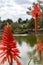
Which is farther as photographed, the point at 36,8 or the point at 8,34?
the point at 36,8

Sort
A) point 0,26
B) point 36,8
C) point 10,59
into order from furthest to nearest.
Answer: point 0,26 < point 36,8 < point 10,59

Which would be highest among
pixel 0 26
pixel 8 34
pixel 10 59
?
pixel 8 34

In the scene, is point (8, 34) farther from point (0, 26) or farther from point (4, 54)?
point (0, 26)

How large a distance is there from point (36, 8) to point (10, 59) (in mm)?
2036

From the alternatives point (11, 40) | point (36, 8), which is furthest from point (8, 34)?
point (36, 8)

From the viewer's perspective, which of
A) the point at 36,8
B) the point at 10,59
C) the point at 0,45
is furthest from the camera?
the point at 36,8

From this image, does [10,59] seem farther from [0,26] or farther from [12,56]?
[0,26]

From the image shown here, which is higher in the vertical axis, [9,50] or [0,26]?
[9,50]

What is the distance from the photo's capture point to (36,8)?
4090 mm

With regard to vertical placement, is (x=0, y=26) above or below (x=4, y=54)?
below

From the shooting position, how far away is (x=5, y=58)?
2180 millimetres

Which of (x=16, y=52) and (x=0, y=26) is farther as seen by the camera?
(x=0, y=26)

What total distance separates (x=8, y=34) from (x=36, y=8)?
196 centimetres

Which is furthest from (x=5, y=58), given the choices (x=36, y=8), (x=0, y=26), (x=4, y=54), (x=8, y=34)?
(x=0, y=26)
